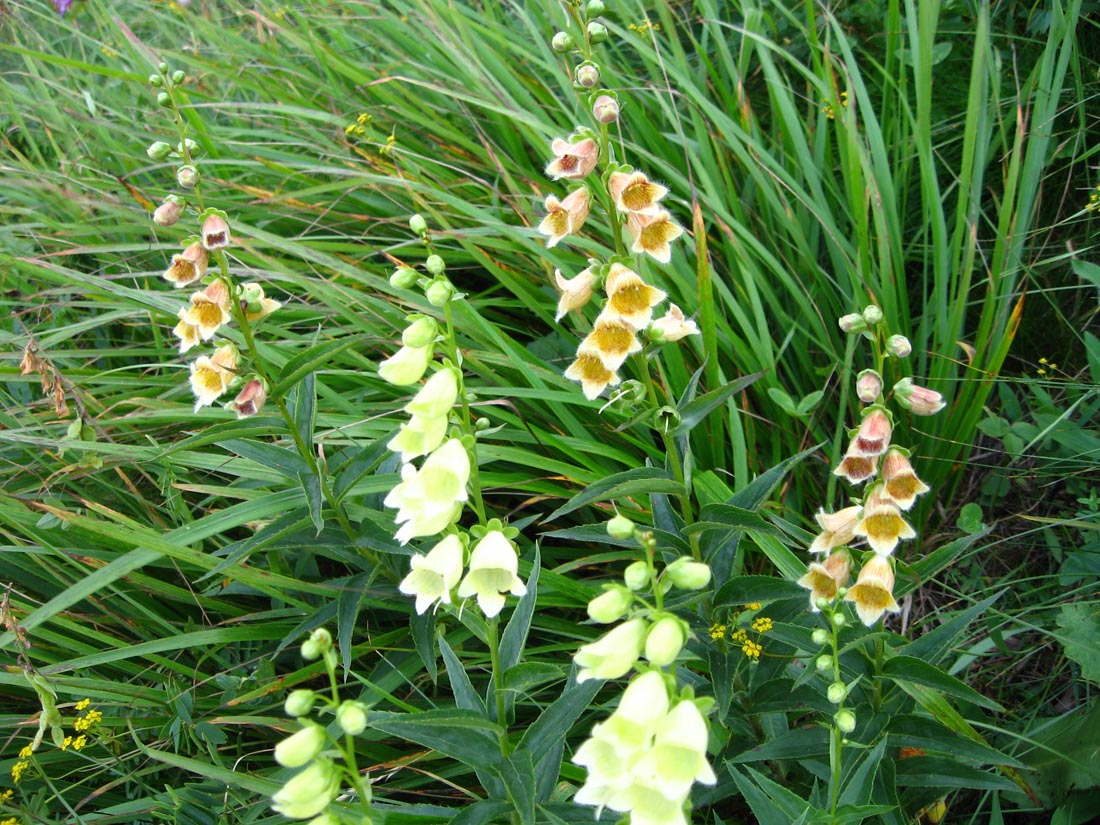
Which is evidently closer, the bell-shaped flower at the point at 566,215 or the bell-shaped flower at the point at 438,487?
the bell-shaped flower at the point at 438,487

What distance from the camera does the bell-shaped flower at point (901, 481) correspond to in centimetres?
192

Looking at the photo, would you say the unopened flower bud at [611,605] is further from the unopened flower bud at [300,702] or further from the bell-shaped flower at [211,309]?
the bell-shaped flower at [211,309]

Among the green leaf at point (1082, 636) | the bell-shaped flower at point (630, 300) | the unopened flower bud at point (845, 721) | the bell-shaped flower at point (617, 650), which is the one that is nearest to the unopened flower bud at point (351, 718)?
the bell-shaped flower at point (617, 650)

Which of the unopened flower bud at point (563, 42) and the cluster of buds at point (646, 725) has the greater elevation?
the unopened flower bud at point (563, 42)

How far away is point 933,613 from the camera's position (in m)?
2.77

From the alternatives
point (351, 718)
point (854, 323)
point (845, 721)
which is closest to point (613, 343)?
point (854, 323)

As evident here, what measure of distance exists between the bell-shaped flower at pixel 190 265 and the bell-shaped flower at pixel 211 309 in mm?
62

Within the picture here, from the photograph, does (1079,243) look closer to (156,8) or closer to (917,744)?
(917,744)

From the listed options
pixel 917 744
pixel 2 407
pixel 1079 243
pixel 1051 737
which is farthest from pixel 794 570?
pixel 2 407

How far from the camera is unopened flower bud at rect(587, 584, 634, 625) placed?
138 centimetres

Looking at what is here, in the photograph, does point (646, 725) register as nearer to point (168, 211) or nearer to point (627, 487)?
point (627, 487)

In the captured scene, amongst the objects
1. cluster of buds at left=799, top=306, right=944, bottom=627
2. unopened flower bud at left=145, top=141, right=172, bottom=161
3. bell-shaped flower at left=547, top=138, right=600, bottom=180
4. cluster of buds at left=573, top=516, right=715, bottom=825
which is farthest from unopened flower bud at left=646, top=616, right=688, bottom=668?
unopened flower bud at left=145, top=141, right=172, bottom=161

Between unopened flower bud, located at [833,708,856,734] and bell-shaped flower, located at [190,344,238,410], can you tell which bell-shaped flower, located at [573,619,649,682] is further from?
bell-shaped flower, located at [190,344,238,410]

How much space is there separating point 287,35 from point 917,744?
4051 mm
